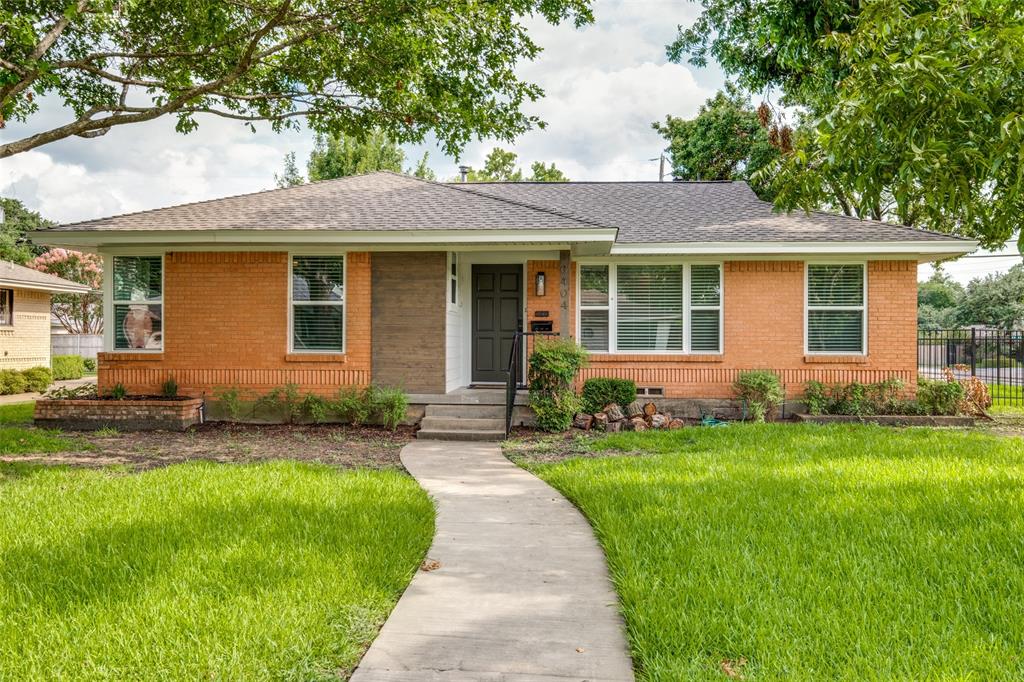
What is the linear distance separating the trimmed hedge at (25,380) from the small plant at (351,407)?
1221 cm

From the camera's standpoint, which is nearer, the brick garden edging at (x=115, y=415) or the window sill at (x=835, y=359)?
the brick garden edging at (x=115, y=415)

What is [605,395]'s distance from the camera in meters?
10.3

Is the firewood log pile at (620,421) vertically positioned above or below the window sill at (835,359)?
below

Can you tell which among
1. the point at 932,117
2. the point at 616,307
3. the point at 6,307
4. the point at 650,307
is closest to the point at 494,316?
the point at 616,307

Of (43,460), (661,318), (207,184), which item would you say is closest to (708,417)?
(661,318)

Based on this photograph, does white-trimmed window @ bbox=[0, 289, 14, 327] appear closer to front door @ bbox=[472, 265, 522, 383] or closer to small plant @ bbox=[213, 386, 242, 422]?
small plant @ bbox=[213, 386, 242, 422]

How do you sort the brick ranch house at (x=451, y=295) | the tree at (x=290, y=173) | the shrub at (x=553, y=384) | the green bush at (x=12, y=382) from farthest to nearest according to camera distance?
the tree at (x=290, y=173)
the green bush at (x=12, y=382)
the brick ranch house at (x=451, y=295)
the shrub at (x=553, y=384)

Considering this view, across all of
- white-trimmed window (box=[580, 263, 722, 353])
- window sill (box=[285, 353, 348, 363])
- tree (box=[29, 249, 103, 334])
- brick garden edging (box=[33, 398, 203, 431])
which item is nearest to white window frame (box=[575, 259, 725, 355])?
white-trimmed window (box=[580, 263, 722, 353])

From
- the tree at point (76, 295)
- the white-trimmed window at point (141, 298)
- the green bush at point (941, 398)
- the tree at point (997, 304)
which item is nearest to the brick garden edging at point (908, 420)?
the green bush at point (941, 398)

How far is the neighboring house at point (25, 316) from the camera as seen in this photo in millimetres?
17969

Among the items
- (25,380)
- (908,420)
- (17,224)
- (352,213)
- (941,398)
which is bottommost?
(908,420)

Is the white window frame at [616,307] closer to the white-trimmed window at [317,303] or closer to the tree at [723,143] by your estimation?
the white-trimmed window at [317,303]

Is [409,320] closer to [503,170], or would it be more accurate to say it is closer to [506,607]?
[506,607]

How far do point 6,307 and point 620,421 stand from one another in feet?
60.8
